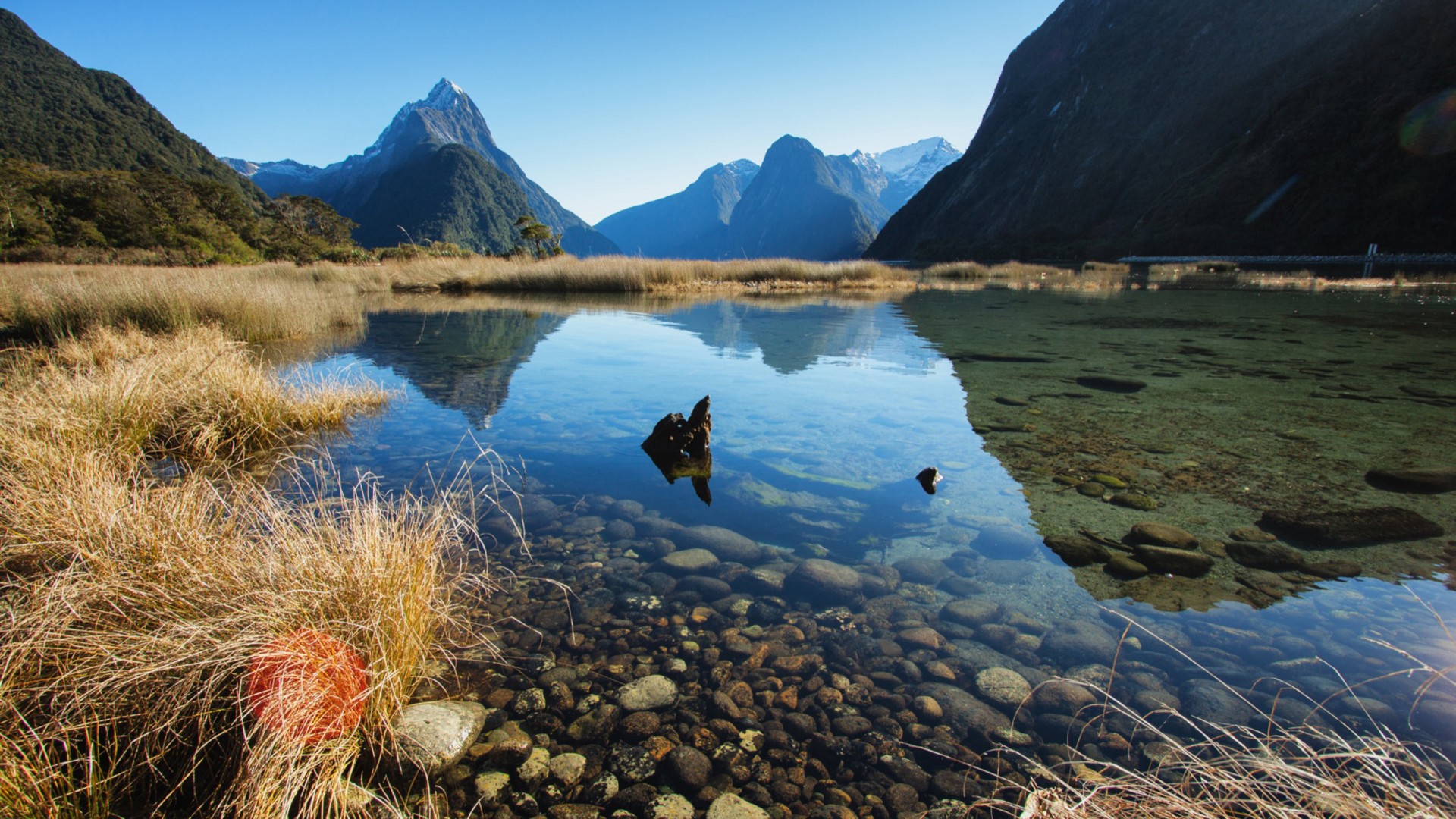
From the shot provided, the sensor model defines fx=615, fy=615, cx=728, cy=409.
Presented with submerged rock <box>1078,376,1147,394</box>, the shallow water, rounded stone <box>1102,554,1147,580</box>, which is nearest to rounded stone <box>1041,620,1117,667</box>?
the shallow water

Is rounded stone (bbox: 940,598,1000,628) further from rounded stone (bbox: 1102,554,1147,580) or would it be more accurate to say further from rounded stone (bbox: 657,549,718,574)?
rounded stone (bbox: 657,549,718,574)

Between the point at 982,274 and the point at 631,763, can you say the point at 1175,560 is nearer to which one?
the point at 631,763

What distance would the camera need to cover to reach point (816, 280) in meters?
28.6

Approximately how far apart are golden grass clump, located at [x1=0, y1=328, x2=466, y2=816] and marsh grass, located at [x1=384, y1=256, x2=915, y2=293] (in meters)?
21.4

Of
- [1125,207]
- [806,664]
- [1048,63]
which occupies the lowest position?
[806,664]

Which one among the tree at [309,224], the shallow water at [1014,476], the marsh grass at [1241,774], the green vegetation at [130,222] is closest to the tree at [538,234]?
the green vegetation at [130,222]

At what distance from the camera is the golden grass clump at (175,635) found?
1.51m

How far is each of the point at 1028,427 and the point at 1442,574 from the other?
9.24 feet

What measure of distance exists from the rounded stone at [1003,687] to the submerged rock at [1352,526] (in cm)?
231

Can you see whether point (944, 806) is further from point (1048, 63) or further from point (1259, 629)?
point (1048, 63)

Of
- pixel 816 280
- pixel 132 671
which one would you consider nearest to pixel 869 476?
pixel 132 671

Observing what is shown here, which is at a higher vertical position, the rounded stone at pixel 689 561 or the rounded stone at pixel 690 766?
the rounded stone at pixel 689 561

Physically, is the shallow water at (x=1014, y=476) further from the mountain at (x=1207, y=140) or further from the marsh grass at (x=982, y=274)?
the mountain at (x=1207, y=140)

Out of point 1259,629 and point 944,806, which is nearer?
point 944,806
